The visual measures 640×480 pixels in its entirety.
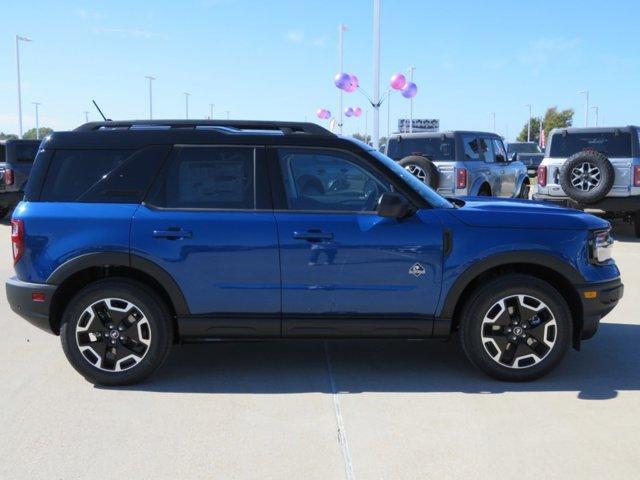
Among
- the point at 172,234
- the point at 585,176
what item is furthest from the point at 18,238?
the point at 585,176

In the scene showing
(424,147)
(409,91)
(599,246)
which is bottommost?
(599,246)

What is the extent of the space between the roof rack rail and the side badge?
112 centimetres

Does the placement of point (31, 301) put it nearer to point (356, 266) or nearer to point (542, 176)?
point (356, 266)

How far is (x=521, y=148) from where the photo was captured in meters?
37.5

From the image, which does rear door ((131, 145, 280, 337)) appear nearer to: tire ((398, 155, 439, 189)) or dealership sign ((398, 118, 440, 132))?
tire ((398, 155, 439, 189))

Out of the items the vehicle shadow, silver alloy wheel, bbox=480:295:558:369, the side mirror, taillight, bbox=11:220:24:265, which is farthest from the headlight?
taillight, bbox=11:220:24:265

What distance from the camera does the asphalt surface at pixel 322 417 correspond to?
11.5 feet

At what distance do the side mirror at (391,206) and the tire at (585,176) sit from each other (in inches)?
313

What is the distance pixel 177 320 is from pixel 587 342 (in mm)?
3464

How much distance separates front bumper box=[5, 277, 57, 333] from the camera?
4648mm

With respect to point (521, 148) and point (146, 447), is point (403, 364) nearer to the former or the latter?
point (146, 447)

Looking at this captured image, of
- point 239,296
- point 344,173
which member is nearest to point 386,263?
point 344,173

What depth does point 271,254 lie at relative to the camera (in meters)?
4.56

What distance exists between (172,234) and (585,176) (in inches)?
352
